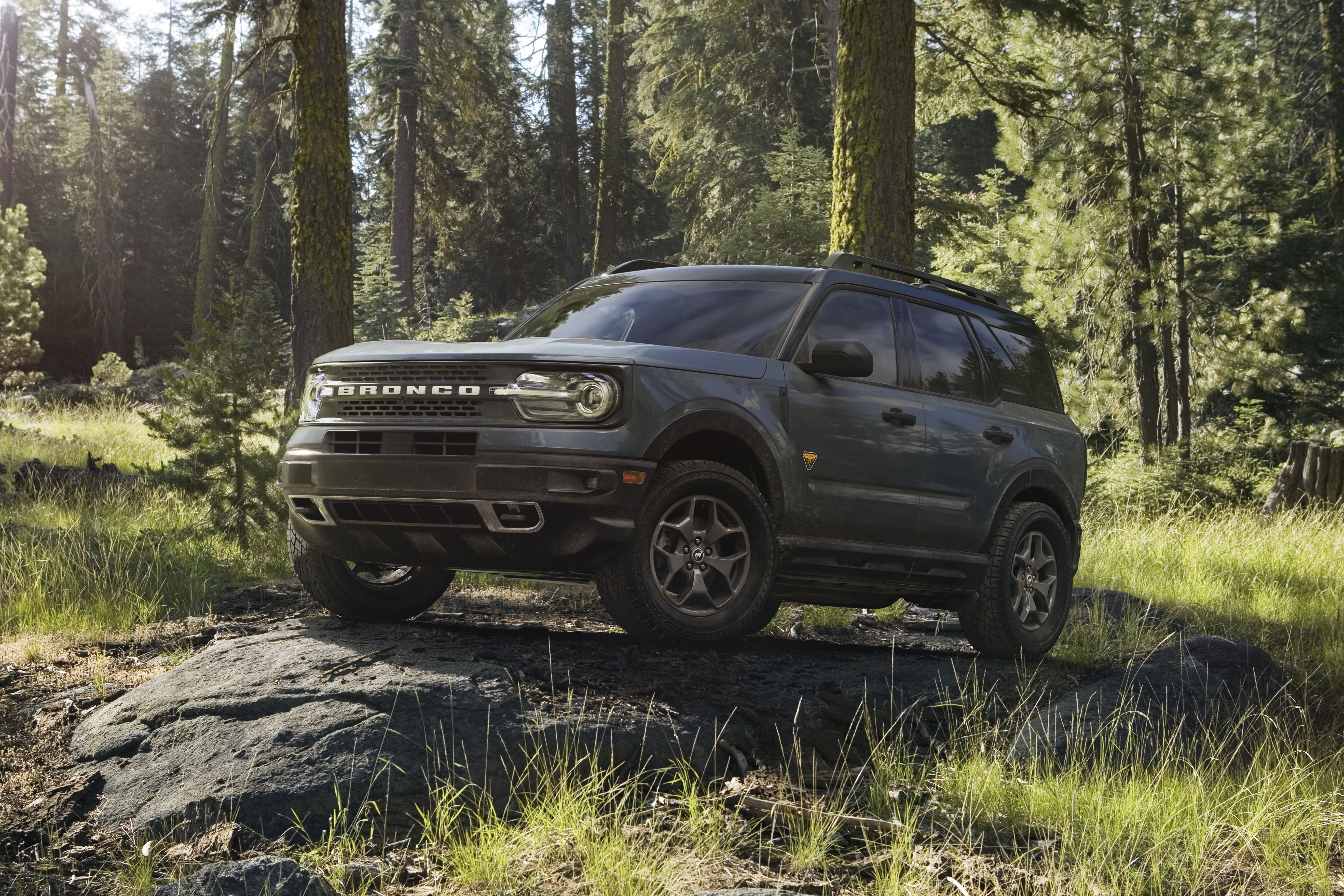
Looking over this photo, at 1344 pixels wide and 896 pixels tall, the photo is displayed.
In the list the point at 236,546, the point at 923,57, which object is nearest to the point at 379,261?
the point at 923,57

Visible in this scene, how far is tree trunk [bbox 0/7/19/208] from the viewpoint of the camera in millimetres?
32594

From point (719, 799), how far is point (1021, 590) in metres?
3.70

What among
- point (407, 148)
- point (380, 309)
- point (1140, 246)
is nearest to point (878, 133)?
point (1140, 246)

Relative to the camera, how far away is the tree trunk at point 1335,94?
821 inches

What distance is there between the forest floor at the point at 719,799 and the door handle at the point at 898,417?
1417mm

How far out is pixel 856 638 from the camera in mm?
8359

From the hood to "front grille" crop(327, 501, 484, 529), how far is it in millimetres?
653

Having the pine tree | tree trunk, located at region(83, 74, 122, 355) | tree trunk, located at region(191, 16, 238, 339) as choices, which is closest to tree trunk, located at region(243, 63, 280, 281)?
tree trunk, located at region(191, 16, 238, 339)

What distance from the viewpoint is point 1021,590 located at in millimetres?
7414

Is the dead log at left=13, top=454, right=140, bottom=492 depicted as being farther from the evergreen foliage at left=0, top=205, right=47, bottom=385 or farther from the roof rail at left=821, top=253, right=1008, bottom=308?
the evergreen foliage at left=0, top=205, right=47, bottom=385

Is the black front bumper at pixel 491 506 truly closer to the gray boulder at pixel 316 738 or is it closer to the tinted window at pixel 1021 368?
the gray boulder at pixel 316 738

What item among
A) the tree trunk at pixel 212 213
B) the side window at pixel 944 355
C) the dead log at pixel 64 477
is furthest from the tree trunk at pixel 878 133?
the tree trunk at pixel 212 213

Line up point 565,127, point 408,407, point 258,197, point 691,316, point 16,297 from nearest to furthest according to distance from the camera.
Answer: point 408,407, point 691,316, point 16,297, point 258,197, point 565,127

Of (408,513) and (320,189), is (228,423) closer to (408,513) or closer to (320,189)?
(320,189)
